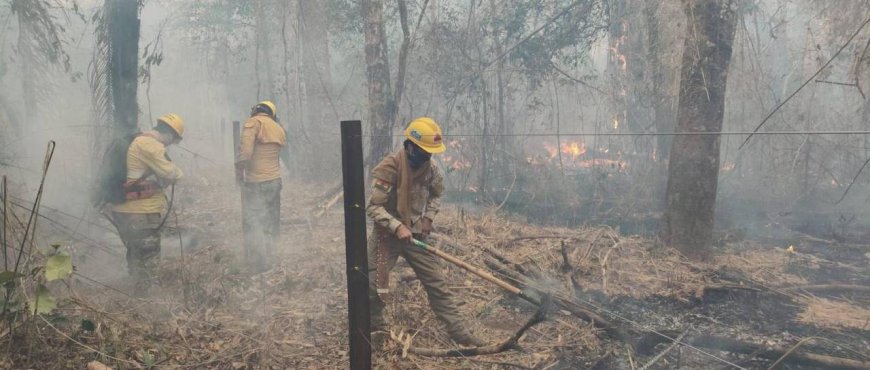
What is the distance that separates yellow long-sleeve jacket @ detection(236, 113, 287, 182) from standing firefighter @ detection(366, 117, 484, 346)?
268cm

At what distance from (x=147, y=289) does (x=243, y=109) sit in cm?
2380

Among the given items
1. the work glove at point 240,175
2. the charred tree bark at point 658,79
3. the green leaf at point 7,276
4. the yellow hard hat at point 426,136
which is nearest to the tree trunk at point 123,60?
the work glove at point 240,175

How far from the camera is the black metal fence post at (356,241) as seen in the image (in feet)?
9.37

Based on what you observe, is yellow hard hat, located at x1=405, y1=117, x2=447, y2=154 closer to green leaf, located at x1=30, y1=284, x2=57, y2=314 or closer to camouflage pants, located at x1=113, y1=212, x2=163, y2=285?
green leaf, located at x1=30, y1=284, x2=57, y2=314

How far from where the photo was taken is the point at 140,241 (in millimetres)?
5297

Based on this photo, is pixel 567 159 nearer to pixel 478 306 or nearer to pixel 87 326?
pixel 478 306

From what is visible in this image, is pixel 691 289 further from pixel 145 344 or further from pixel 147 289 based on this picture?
pixel 147 289

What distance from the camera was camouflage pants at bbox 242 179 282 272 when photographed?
6434 mm

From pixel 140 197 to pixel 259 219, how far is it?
5.08 feet

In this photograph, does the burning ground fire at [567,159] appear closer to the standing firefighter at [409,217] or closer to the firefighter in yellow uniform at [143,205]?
the firefighter in yellow uniform at [143,205]

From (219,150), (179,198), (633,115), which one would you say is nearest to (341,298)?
(179,198)

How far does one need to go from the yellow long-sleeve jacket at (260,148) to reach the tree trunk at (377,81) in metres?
3.31

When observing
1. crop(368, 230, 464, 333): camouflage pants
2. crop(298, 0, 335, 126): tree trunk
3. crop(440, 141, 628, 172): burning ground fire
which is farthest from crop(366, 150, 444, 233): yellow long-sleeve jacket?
crop(298, 0, 335, 126): tree trunk

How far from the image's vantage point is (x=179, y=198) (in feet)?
36.0
